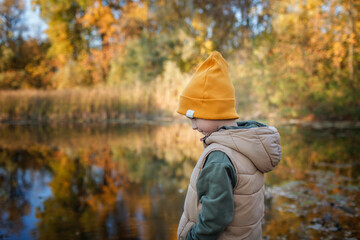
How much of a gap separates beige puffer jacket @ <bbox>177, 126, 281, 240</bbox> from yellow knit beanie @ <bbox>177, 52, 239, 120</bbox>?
98 millimetres

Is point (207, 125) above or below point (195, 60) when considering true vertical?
below

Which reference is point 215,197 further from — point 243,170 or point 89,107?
point 89,107

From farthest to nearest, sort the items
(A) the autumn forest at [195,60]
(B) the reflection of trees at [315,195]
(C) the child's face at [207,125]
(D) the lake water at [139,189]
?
(A) the autumn forest at [195,60], (D) the lake water at [139,189], (B) the reflection of trees at [315,195], (C) the child's face at [207,125]

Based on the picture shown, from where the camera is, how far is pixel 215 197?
4.01ft

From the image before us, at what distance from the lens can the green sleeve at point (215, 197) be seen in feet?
3.99

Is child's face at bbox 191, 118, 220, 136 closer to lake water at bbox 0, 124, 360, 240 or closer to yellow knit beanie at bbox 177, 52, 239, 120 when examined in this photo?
yellow knit beanie at bbox 177, 52, 239, 120

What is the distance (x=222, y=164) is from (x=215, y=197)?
0.41 ft

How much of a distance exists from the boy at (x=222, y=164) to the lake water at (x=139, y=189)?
1185mm

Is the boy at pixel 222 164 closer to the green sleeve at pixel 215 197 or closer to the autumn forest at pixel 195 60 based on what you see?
the green sleeve at pixel 215 197

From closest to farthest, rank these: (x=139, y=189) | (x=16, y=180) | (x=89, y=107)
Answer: (x=139, y=189)
(x=16, y=180)
(x=89, y=107)

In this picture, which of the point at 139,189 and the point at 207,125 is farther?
the point at 139,189

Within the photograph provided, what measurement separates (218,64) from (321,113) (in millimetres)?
13821

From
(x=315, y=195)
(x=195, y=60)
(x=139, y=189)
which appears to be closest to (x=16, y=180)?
(x=139, y=189)

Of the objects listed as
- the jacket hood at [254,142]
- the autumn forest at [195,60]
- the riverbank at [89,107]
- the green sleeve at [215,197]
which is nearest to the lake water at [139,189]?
the jacket hood at [254,142]
